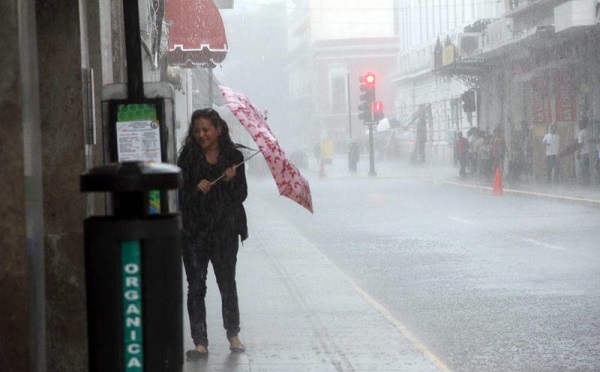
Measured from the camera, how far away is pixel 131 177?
3697 mm

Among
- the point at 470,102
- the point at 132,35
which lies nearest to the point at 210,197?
the point at 132,35

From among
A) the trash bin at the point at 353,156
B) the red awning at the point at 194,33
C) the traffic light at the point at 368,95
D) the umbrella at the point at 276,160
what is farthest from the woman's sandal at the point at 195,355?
the trash bin at the point at 353,156

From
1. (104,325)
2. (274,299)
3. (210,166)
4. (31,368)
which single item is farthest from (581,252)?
(104,325)

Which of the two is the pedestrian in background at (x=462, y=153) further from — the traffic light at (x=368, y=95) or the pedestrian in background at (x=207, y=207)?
the pedestrian in background at (x=207, y=207)

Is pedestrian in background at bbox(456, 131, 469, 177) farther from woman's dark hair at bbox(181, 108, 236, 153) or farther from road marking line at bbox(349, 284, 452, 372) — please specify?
woman's dark hair at bbox(181, 108, 236, 153)

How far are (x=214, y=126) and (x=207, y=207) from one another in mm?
513

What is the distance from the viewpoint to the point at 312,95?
108 metres

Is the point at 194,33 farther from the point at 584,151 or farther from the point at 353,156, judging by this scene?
the point at 353,156

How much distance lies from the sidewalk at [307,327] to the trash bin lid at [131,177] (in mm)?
4378

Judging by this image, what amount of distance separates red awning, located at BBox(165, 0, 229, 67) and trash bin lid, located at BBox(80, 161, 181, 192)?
574 inches

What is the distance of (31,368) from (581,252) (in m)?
11.8

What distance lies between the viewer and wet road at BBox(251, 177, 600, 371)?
9197 mm

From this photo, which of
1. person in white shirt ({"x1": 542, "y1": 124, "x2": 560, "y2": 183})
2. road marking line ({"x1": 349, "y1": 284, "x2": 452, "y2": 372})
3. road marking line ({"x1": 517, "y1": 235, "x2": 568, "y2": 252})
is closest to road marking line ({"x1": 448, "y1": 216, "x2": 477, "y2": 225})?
road marking line ({"x1": 517, "y1": 235, "x2": 568, "y2": 252})

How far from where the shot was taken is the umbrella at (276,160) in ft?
27.1
